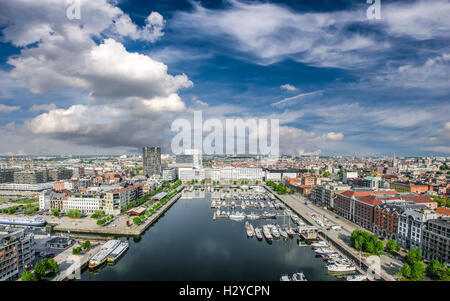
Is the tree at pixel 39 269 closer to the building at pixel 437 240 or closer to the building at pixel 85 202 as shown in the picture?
the building at pixel 85 202

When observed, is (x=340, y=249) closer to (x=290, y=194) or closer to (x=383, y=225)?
(x=383, y=225)

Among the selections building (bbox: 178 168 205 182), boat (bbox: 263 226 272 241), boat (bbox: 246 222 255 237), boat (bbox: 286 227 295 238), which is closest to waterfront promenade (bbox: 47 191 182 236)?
boat (bbox: 246 222 255 237)

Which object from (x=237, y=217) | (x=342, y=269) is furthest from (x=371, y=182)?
(x=342, y=269)

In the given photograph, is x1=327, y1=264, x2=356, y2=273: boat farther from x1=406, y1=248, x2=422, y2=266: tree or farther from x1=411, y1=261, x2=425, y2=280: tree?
x1=406, y1=248, x2=422, y2=266: tree

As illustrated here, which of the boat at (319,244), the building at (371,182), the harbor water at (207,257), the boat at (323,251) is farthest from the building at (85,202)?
the building at (371,182)

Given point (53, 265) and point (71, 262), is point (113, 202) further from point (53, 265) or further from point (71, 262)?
point (53, 265)
